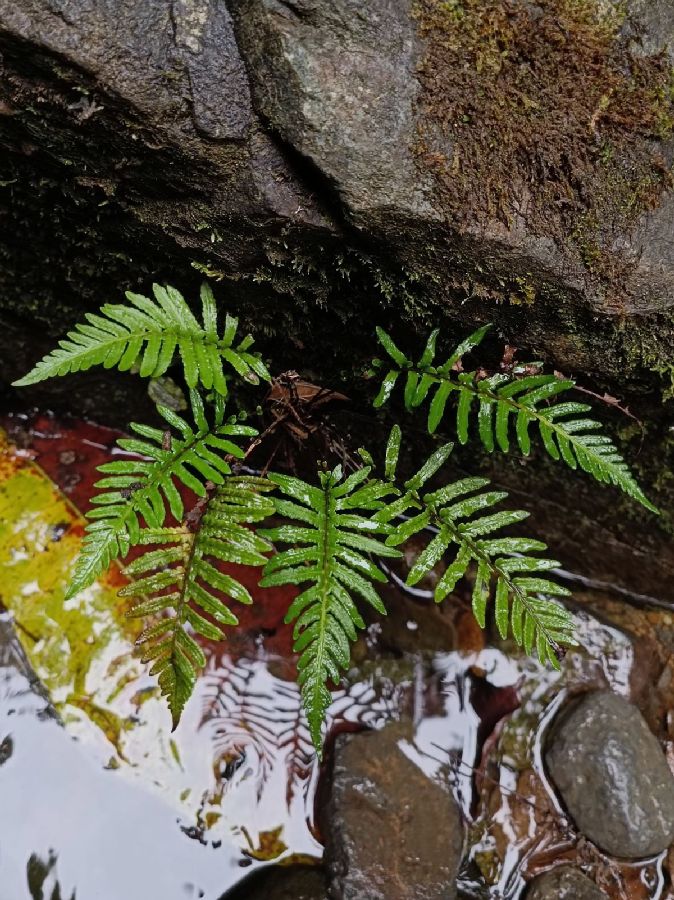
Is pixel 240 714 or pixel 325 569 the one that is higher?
pixel 325 569

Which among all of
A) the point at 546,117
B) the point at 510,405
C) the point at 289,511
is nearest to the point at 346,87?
the point at 546,117

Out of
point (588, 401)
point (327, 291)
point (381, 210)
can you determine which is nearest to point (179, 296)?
point (327, 291)

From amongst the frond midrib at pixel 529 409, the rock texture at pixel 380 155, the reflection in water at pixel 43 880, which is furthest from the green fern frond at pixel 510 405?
the reflection in water at pixel 43 880

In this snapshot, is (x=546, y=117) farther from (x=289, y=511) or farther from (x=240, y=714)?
(x=240, y=714)

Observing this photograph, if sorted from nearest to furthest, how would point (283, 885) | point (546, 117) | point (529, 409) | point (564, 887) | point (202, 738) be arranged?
point (546, 117) → point (529, 409) → point (283, 885) → point (564, 887) → point (202, 738)

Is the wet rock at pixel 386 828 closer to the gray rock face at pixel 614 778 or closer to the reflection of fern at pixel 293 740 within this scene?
the reflection of fern at pixel 293 740

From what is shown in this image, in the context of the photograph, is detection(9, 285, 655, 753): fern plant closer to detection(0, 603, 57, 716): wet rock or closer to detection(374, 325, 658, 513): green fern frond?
detection(374, 325, 658, 513): green fern frond
